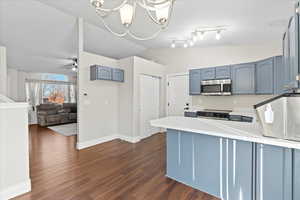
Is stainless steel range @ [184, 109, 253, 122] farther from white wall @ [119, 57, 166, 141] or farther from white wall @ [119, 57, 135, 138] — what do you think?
white wall @ [119, 57, 135, 138]

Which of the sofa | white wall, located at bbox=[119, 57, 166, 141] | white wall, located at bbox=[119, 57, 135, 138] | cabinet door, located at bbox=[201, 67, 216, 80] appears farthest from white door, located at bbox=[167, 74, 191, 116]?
the sofa

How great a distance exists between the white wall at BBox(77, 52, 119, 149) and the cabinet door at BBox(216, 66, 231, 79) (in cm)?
298

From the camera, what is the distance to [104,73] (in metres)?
3.73

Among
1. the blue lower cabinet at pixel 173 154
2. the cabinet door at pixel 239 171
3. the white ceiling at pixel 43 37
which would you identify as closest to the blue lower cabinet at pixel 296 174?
the cabinet door at pixel 239 171

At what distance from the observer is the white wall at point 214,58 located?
12.7 ft

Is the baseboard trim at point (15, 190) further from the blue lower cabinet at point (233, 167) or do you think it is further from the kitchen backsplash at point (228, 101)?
the kitchen backsplash at point (228, 101)

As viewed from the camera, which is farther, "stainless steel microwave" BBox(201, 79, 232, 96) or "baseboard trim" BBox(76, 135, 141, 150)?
"stainless steel microwave" BBox(201, 79, 232, 96)

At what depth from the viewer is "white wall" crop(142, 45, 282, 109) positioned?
152 inches

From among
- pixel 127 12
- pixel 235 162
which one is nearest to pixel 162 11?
pixel 127 12

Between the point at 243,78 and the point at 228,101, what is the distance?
789 mm

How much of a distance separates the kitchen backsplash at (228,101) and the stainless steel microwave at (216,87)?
401 mm

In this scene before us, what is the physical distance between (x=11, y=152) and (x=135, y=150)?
7.27 feet

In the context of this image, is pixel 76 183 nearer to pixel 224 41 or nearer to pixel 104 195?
pixel 104 195

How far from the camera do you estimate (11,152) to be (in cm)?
184
